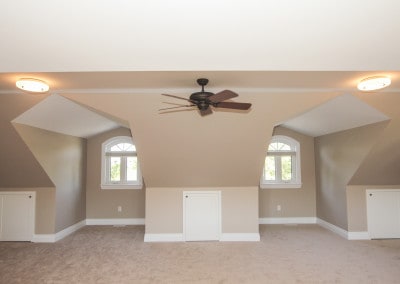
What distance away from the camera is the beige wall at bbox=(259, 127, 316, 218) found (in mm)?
6762

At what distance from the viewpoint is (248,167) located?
4977mm

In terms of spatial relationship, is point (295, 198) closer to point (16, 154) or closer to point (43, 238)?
point (43, 238)

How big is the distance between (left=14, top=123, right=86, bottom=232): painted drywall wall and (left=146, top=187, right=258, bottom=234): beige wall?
5.69 feet

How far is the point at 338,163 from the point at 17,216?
20.9 feet

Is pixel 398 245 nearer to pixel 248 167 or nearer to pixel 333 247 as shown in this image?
pixel 333 247

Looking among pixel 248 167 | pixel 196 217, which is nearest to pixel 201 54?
pixel 248 167

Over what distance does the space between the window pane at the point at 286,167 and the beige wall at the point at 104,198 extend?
11.6ft

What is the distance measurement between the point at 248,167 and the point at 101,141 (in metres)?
3.80

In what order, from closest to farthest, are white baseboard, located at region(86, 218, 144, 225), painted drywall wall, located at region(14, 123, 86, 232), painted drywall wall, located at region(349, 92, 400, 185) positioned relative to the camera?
painted drywall wall, located at region(349, 92, 400, 185)
painted drywall wall, located at region(14, 123, 86, 232)
white baseboard, located at region(86, 218, 144, 225)

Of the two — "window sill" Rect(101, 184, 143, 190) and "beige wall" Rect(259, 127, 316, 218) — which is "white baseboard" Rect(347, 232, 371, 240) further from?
"window sill" Rect(101, 184, 143, 190)

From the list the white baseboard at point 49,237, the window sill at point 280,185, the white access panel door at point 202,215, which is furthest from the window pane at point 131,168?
the window sill at point 280,185

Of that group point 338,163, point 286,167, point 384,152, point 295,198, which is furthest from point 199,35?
point 295,198

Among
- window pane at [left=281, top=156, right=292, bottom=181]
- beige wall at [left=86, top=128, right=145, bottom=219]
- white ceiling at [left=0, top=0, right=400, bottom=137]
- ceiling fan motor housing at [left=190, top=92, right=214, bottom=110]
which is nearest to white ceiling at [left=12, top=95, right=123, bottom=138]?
beige wall at [left=86, top=128, right=145, bottom=219]

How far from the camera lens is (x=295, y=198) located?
6.78 m
